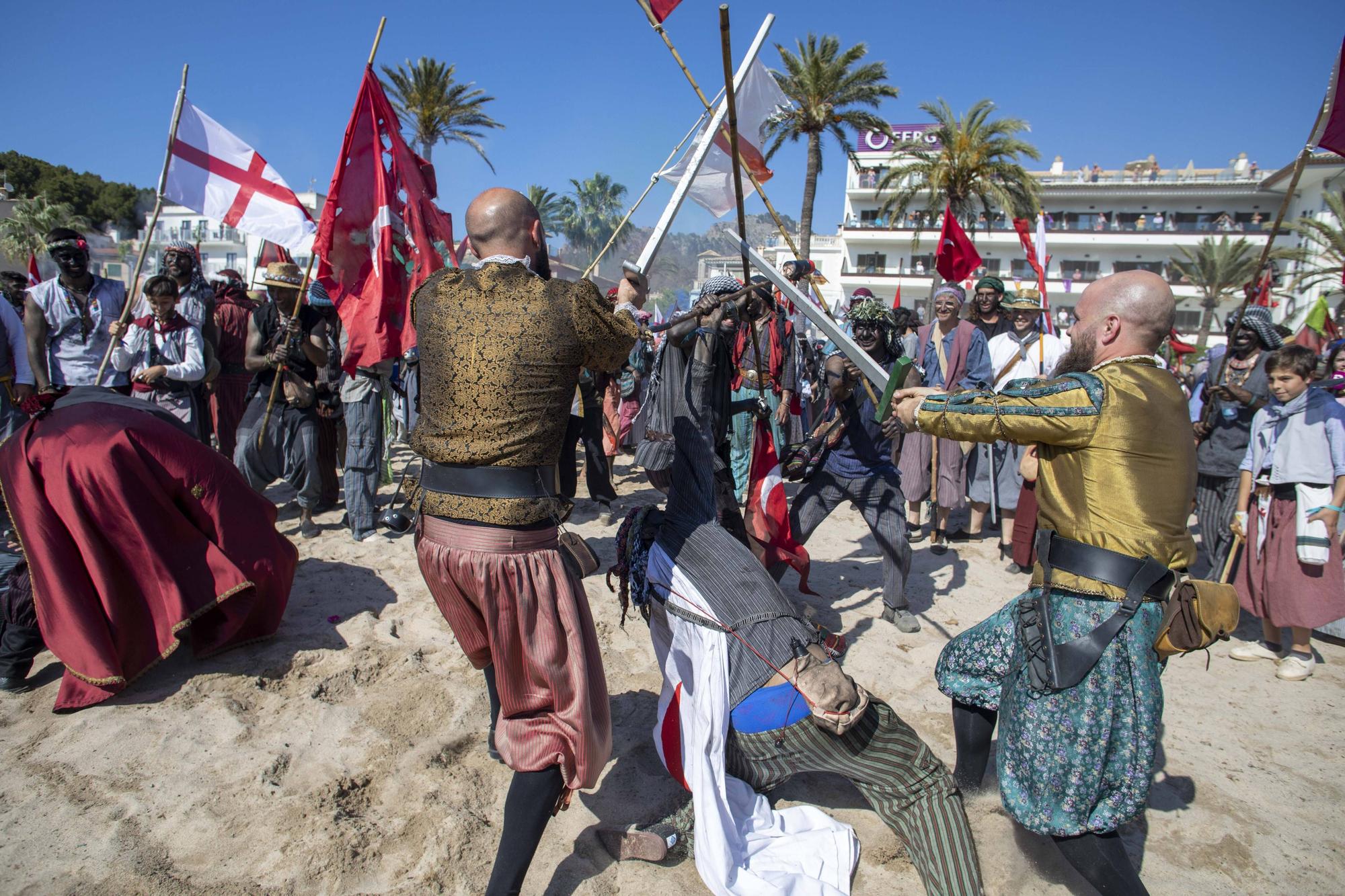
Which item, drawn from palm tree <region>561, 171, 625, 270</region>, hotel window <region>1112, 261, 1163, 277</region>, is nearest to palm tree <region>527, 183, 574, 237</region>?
palm tree <region>561, 171, 625, 270</region>

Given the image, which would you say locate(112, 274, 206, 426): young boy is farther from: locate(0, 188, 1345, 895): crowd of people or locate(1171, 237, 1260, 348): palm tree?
locate(1171, 237, 1260, 348): palm tree

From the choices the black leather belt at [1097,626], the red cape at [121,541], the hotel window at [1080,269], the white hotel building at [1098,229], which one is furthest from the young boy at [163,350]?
the hotel window at [1080,269]

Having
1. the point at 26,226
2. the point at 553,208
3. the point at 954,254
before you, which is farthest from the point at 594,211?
the point at 954,254

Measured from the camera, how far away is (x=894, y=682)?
12.3 feet

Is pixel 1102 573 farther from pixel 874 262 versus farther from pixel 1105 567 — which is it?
pixel 874 262

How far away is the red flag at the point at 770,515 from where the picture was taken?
4188 millimetres

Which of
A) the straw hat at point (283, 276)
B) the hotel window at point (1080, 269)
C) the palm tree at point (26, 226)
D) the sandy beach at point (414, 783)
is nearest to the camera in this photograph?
the sandy beach at point (414, 783)

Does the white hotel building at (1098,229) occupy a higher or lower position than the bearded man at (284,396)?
higher

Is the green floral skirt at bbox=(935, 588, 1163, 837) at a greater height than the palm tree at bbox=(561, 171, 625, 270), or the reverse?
the palm tree at bbox=(561, 171, 625, 270)

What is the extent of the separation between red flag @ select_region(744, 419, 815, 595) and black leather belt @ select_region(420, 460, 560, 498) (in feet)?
7.23

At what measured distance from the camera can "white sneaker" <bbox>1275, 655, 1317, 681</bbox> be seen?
4047 millimetres

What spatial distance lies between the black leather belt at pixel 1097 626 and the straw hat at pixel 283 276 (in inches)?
210

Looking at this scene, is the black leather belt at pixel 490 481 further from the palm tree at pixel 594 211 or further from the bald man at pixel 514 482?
the palm tree at pixel 594 211

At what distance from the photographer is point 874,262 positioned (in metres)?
44.7
